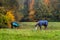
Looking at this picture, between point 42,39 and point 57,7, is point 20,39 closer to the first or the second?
point 42,39

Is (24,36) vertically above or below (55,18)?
above

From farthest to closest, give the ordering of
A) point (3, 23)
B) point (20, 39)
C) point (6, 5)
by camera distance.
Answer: point (6, 5) < point (3, 23) < point (20, 39)

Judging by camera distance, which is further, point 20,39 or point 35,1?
point 35,1

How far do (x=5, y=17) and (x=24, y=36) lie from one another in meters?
12.5

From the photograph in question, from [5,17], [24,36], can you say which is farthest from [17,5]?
[24,36]

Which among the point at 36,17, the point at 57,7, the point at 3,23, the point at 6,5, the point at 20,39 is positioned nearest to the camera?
the point at 20,39

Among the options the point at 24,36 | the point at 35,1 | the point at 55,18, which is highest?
the point at 24,36

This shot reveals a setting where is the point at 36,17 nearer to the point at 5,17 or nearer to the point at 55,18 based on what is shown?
the point at 55,18

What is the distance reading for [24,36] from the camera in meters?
10.6

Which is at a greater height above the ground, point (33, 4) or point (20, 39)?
point (20, 39)

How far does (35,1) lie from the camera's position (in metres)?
36.0

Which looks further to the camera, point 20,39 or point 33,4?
point 33,4

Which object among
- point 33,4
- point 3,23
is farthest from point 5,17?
point 33,4

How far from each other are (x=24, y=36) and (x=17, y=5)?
53.9 ft
